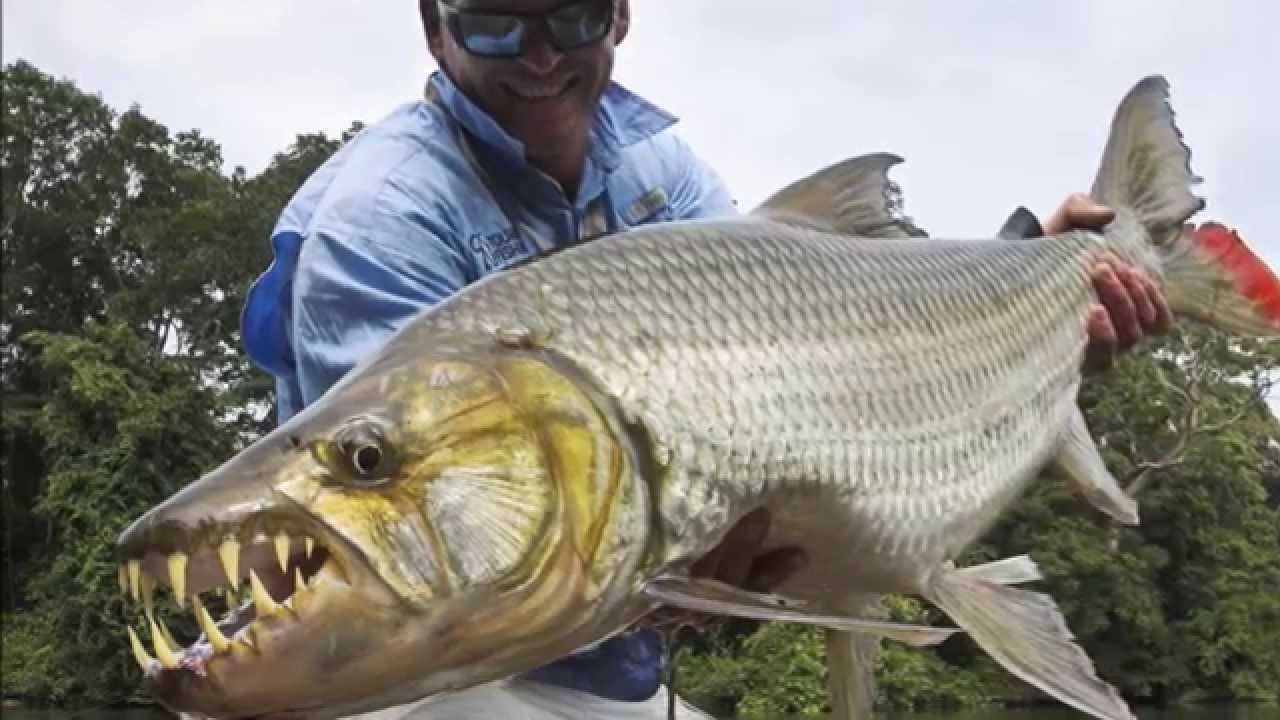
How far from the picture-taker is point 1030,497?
29000mm

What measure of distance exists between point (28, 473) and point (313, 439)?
115ft

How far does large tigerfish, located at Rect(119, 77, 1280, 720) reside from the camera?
1.78 meters

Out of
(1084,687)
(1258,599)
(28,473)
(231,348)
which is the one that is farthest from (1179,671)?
(1084,687)

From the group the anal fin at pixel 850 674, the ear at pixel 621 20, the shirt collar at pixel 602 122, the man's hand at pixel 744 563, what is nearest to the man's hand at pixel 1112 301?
the anal fin at pixel 850 674

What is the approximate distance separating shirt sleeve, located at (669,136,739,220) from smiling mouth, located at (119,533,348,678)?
1747 millimetres

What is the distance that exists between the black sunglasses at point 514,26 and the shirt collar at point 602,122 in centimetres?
11

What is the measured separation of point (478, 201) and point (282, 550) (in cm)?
127

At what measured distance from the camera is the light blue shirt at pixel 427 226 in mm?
2664

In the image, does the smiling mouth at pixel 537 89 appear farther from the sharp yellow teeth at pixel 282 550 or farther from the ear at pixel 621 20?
the sharp yellow teeth at pixel 282 550

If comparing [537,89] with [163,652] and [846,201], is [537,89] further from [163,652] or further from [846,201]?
[163,652]

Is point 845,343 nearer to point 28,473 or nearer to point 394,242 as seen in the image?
point 394,242

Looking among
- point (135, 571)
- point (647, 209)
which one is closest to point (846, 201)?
point (647, 209)

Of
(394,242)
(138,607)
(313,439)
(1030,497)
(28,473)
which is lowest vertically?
(1030,497)

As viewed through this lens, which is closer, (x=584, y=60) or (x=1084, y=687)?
(x=1084, y=687)
